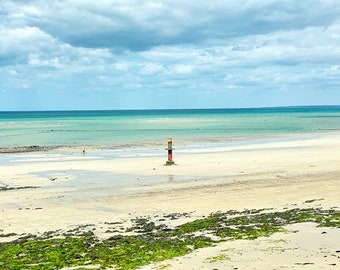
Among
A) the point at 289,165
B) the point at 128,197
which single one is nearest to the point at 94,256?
the point at 128,197

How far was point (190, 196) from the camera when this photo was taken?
54.5ft

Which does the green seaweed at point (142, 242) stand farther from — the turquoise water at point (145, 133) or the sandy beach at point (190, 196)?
the turquoise water at point (145, 133)

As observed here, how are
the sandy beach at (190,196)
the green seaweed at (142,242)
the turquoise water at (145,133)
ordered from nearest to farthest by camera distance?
the green seaweed at (142,242)
the sandy beach at (190,196)
the turquoise water at (145,133)

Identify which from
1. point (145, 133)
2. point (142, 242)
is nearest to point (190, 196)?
point (142, 242)

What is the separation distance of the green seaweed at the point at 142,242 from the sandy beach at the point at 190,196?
1.50 ft

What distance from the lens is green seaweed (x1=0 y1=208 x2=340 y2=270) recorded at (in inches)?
361

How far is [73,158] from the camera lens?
32.9 metres

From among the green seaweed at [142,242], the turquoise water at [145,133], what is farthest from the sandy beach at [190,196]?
the turquoise water at [145,133]

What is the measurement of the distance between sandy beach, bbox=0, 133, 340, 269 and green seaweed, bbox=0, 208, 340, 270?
46 centimetres

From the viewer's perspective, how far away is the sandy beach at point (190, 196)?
9.30m

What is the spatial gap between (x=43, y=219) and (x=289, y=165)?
1544 cm

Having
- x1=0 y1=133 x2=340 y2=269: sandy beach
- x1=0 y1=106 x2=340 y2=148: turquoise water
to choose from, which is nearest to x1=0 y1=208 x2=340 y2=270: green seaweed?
x1=0 y1=133 x2=340 y2=269: sandy beach

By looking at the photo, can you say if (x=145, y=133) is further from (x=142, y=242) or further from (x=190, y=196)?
(x=142, y=242)

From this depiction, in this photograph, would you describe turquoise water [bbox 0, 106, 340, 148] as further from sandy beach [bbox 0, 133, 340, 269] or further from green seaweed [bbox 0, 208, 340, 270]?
green seaweed [bbox 0, 208, 340, 270]
